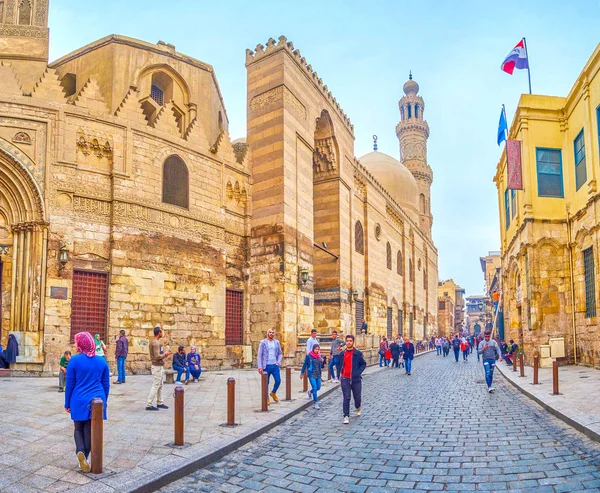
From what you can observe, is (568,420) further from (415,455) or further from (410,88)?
(410,88)

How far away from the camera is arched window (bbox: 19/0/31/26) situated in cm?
1616

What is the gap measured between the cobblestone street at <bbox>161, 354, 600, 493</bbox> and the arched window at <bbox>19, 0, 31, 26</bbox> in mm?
14736

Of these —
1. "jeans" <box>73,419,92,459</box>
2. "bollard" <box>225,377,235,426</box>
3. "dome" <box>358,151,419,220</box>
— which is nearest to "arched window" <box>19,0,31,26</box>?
"bollard" <box>225,377,235,426</box>

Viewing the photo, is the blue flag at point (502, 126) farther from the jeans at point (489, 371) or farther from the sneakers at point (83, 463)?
the sneakers at point (83, 463)

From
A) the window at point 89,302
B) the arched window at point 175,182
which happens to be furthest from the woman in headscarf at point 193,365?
the arched window at point 175,182

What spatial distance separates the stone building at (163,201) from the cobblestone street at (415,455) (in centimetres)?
741

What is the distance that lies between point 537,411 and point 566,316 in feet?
32.7

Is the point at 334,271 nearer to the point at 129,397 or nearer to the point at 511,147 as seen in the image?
the point at 511,147

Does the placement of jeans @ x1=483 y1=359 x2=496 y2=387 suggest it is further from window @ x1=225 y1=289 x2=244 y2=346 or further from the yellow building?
window @ x1=225 y1=289 x2=244 y2=346

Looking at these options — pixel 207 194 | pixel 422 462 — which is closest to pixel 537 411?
pixel 422 462

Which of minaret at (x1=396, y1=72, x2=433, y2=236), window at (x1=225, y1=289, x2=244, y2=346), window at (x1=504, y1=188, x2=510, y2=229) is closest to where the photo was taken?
window at (x1=225, y1=289, x2=244, y2=346)

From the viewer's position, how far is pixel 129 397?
Answer: 9.96 m

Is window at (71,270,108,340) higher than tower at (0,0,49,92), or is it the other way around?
tower at (0,0,49,92)

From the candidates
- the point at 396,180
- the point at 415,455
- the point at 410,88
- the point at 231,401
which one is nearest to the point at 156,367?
the point at 231,401
